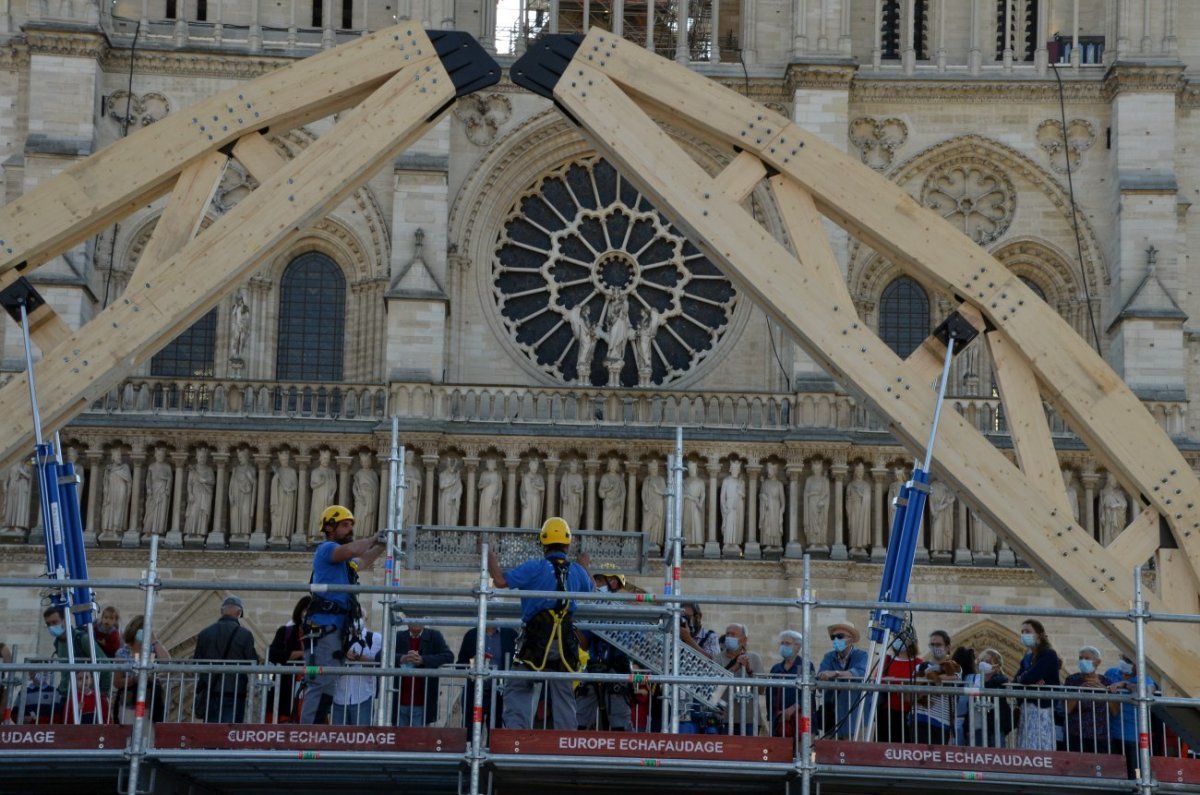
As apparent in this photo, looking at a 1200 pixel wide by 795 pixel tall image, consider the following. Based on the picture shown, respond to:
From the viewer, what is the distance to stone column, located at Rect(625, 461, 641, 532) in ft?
91.9

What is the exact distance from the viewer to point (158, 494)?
91.3 feet

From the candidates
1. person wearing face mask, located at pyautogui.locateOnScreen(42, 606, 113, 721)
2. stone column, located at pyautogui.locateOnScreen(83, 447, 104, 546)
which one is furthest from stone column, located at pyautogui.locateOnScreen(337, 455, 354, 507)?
person wearing face mask, located at pyautogui.locateOnScreen(42, 606, 113, 721)

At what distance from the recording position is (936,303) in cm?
3000

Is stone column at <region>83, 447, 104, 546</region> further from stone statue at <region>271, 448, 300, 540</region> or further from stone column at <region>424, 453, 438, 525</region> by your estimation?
stone column at <region>424, 453, 438, 525</region>

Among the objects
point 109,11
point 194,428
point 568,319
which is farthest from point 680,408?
point 109,11

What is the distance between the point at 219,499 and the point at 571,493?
4710 millimetres

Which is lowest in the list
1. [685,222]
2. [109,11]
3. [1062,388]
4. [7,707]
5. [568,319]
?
[7,707]

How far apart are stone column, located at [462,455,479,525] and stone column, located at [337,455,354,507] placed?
1.55 m

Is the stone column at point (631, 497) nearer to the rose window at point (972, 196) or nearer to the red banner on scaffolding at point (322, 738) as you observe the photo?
the rose window at point (972, 196)

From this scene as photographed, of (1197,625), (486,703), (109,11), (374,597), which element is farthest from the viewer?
(109,11)

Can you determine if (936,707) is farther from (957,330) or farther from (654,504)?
(654,504)

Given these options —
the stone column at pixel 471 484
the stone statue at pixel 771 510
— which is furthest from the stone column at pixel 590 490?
the stone statue at pixel 771 510

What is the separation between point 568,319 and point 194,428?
5.51 meters

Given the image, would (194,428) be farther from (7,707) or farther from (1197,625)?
(1197,625)
